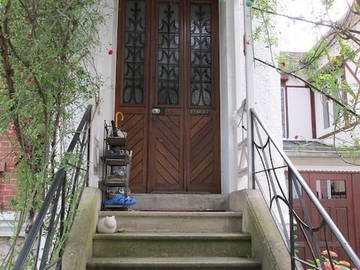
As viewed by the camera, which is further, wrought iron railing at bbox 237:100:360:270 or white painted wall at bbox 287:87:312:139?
white painted wall at bbox 287:87:312:139

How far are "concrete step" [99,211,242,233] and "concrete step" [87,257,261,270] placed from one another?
1.70 ft

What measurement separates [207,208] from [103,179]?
1.18 meters

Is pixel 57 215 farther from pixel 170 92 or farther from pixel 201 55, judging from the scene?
pixel 201 55

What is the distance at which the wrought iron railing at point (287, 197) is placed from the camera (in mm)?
2521

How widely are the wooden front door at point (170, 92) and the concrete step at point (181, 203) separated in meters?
0.45

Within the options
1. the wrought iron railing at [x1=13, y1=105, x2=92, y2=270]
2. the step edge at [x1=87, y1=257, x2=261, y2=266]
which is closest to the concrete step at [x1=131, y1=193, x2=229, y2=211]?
the step edge at [x1=87, y1=257, x2=261, y2=266]

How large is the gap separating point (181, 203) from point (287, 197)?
3.77 ft

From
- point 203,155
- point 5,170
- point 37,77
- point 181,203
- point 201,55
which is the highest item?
point 201,55

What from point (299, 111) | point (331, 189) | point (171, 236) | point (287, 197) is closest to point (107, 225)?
point (171, 236)

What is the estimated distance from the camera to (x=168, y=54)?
17.2 ft

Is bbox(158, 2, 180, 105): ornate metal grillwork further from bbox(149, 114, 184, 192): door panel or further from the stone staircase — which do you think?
the stone staircase

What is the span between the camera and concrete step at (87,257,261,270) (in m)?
3.16

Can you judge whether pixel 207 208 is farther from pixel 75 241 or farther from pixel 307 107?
pixel 307 107

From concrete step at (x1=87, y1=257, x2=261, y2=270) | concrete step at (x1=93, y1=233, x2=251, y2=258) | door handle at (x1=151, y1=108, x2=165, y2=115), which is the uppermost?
door handle at (x1=151, y1=108, x2=165, y2=115)
